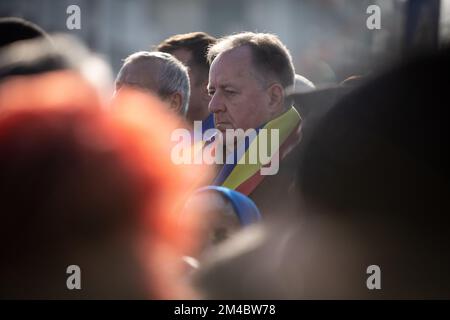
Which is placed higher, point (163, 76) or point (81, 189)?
point (163, 76)

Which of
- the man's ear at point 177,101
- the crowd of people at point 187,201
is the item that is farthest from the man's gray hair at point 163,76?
the crowd of people at point 187,201

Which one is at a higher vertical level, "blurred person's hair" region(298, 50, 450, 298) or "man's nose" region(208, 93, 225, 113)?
"man's nose" region(208, 93, 225, 113)

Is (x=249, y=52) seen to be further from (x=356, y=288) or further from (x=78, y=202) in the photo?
(x=78, y=202)

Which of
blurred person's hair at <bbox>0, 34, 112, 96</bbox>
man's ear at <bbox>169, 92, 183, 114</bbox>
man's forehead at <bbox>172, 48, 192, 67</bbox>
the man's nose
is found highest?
man's forehead at <bbox>172, 48, 192, 67</bbox>

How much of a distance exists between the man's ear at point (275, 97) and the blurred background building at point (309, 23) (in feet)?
0.67

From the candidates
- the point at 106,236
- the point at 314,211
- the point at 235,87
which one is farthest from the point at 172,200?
the point at 235,87

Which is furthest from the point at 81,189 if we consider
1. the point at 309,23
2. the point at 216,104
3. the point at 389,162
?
the point at 309,23

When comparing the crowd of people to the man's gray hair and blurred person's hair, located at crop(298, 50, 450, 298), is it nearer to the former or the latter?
blurred person's hair, located at crop(298, 50, 450, 298)

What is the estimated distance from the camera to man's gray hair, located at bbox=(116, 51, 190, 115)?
1946 mm

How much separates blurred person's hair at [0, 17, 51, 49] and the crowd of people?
32cm

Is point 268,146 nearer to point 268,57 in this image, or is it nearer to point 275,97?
point 275,97

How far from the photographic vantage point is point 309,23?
4719 mm

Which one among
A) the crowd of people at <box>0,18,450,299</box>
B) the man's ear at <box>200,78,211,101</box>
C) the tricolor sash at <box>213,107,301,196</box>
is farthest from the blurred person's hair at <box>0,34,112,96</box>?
the man's ear at <box>200,78,211,101</box>

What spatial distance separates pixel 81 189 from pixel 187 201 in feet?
0.68
